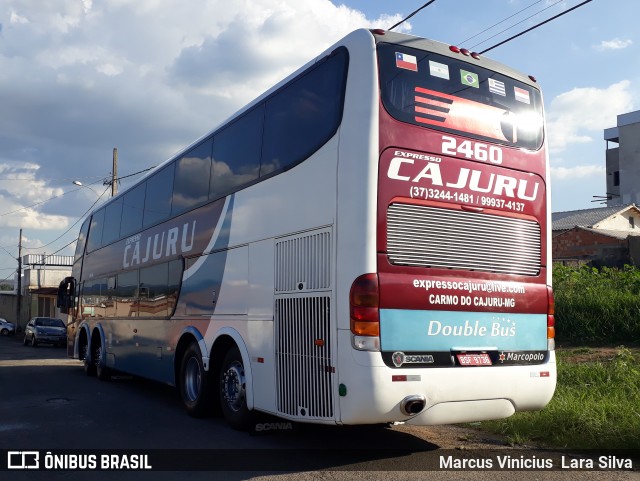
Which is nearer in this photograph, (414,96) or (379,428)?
(414,96)

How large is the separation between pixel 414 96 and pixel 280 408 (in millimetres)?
3584

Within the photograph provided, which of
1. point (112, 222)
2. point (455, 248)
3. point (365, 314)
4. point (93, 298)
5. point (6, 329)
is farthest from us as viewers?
point (6, 329)

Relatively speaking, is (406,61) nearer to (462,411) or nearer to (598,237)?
(462,411)

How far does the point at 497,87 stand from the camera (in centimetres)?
738

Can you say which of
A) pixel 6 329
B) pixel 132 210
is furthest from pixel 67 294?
pixel 6 329

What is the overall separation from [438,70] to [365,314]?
2805 mm

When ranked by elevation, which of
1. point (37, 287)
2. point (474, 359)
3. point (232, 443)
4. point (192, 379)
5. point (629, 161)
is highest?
point (629, 161)

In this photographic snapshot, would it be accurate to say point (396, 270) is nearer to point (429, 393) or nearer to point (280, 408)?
point (429, 393)

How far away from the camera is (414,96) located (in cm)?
670

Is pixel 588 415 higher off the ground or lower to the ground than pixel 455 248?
lower

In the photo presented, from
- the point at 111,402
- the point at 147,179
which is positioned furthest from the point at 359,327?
the point at 147,179

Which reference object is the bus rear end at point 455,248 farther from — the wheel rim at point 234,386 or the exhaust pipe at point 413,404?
the wheel rim at point 234,386

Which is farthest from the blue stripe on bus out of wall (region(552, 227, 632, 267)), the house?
wall (region(552, 227, 632, 267))

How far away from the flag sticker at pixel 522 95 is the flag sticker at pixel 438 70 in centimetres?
105
